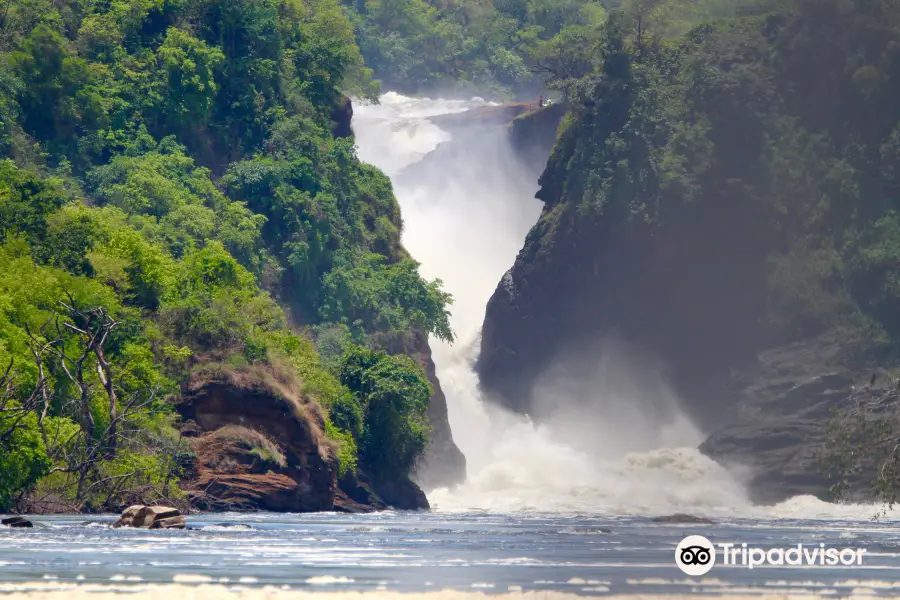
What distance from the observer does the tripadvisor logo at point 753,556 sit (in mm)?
41594

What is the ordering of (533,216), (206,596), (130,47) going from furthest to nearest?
1. (533,216)
2. (130,47)
3. (206,596)

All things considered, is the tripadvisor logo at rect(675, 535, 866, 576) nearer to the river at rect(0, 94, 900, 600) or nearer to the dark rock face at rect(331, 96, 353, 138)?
the river at rect(0, 94, 900, 600)

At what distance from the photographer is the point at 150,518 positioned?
175 feet

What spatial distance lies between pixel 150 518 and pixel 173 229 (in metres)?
58.2

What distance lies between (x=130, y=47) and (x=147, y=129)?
860cm

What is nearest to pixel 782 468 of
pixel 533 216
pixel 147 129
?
pixel 147 129

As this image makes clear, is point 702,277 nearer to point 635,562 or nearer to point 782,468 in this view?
point 782,468

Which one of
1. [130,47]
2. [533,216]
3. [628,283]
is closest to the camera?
[130,47]

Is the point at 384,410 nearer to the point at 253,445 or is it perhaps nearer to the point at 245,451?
the point at 253,445

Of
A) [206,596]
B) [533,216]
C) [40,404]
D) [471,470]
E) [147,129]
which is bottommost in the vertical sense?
[206,596]

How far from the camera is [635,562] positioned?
42.7 m

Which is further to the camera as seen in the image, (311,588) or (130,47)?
(130,47)

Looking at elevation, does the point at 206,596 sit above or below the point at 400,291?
below

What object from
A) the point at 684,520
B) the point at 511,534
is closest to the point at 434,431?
the point at 684,520
